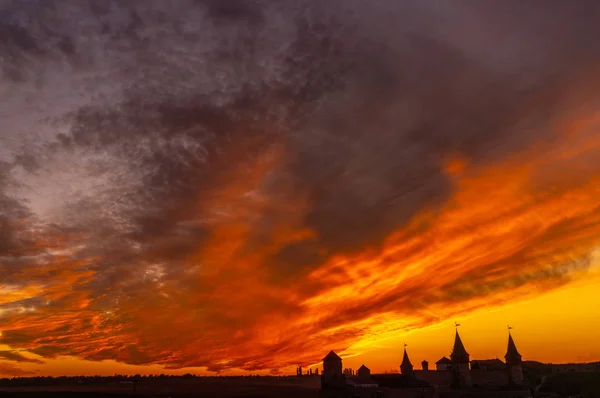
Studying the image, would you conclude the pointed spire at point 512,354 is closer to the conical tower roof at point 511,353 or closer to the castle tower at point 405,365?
the conical tower roof at point 511,353

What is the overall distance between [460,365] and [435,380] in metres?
9.78

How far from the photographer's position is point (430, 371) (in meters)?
143

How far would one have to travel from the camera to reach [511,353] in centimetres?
14238

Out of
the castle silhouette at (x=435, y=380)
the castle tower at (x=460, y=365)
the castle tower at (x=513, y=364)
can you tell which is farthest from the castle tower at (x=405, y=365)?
the castle tower at (x=513, y=364)

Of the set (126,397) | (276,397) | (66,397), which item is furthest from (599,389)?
(66,397)

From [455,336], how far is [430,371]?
13805 mm

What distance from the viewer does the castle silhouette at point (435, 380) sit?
10969cm

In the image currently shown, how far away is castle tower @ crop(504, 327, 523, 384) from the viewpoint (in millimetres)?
137125

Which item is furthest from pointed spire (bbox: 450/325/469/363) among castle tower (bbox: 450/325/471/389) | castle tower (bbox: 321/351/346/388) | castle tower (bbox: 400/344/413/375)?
castle tower (bbox: 321/351/346/388)

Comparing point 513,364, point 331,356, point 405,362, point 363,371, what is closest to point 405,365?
point 405,362

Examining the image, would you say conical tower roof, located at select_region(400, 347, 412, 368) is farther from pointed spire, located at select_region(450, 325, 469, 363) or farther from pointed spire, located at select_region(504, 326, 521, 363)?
pointed spire, located at select_region(504, 326, 521, 363)

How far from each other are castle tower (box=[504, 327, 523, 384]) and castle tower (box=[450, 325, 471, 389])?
43.4 ft

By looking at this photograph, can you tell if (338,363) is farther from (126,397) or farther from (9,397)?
(9,397)

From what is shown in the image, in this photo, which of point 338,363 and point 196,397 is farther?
point 196,397
